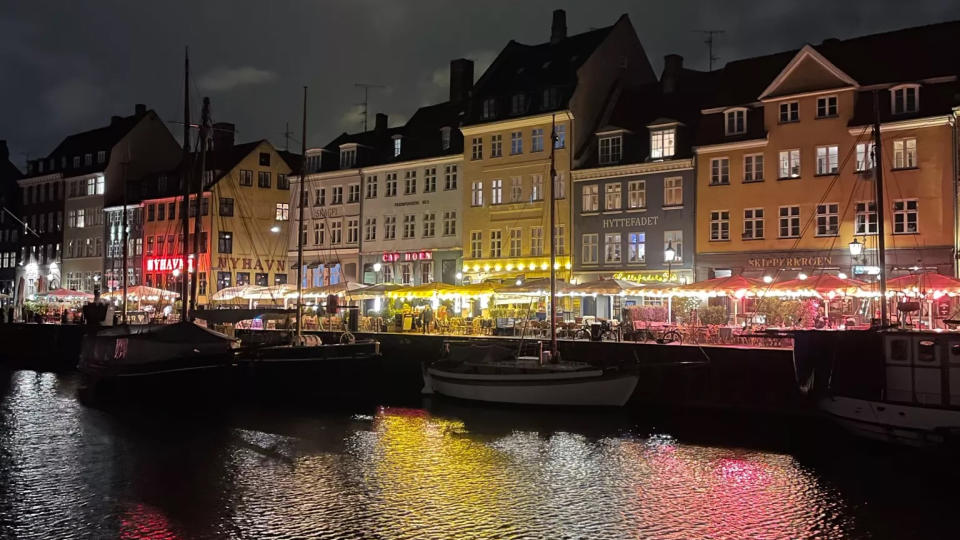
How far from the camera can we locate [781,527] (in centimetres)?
1855

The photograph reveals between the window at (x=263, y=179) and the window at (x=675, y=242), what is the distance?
37.5 meters

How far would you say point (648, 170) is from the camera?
161ft

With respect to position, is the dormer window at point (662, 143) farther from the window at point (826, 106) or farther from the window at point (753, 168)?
the window at point (826, 106)

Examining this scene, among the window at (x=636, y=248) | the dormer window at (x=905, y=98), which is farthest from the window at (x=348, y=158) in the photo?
the dormer window at (x=905, y=98)

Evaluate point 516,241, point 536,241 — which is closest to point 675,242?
point 536,241

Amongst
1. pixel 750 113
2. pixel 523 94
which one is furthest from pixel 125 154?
pixel 750 113

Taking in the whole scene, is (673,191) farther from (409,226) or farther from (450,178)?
(409,226)

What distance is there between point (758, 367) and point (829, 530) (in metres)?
13.7

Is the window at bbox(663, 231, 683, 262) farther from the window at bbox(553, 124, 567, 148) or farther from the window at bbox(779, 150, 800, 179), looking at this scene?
the window at bbox(553, 124, 567, 148)

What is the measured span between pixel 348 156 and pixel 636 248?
24.8 metres

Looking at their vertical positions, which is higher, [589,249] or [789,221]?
[789,221]

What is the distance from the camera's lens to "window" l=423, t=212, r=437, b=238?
58.8m

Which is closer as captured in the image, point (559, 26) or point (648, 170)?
point (648, 170)

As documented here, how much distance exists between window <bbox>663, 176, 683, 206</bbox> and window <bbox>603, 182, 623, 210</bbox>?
2682 mm
